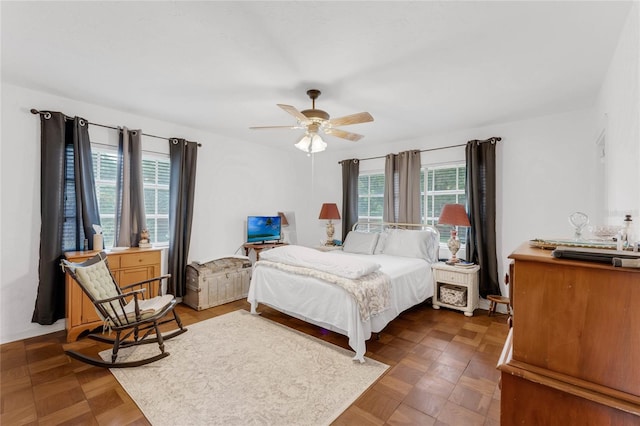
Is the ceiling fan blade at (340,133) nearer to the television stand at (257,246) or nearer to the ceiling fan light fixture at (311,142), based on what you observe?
the ceiling fan light fixture at (311,142)

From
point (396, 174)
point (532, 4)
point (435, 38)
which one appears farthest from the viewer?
point (396, 174)

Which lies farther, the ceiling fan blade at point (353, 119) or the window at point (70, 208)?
the window at point (70, 208)

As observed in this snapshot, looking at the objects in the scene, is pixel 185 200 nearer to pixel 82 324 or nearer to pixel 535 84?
pixel 82 324

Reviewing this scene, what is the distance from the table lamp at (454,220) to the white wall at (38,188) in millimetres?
3144

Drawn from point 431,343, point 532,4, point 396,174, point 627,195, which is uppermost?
point 532,4

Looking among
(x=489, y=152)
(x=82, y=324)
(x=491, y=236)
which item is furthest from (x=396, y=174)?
(x=82, y=324)

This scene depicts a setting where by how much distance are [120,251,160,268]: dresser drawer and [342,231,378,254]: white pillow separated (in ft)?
8.94

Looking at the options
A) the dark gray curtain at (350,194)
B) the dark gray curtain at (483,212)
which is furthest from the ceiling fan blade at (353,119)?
the dark gray curtain at (350,194)

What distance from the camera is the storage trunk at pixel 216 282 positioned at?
386cm

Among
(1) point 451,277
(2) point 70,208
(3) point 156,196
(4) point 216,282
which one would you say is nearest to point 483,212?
(1) point 451,277

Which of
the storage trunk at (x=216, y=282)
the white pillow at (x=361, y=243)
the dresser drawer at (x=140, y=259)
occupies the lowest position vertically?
the storage trunk at (x=216, y=282)

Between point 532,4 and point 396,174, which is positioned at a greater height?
point 532,4

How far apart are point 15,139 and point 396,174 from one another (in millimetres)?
4769

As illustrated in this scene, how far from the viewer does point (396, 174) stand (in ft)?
15.4
